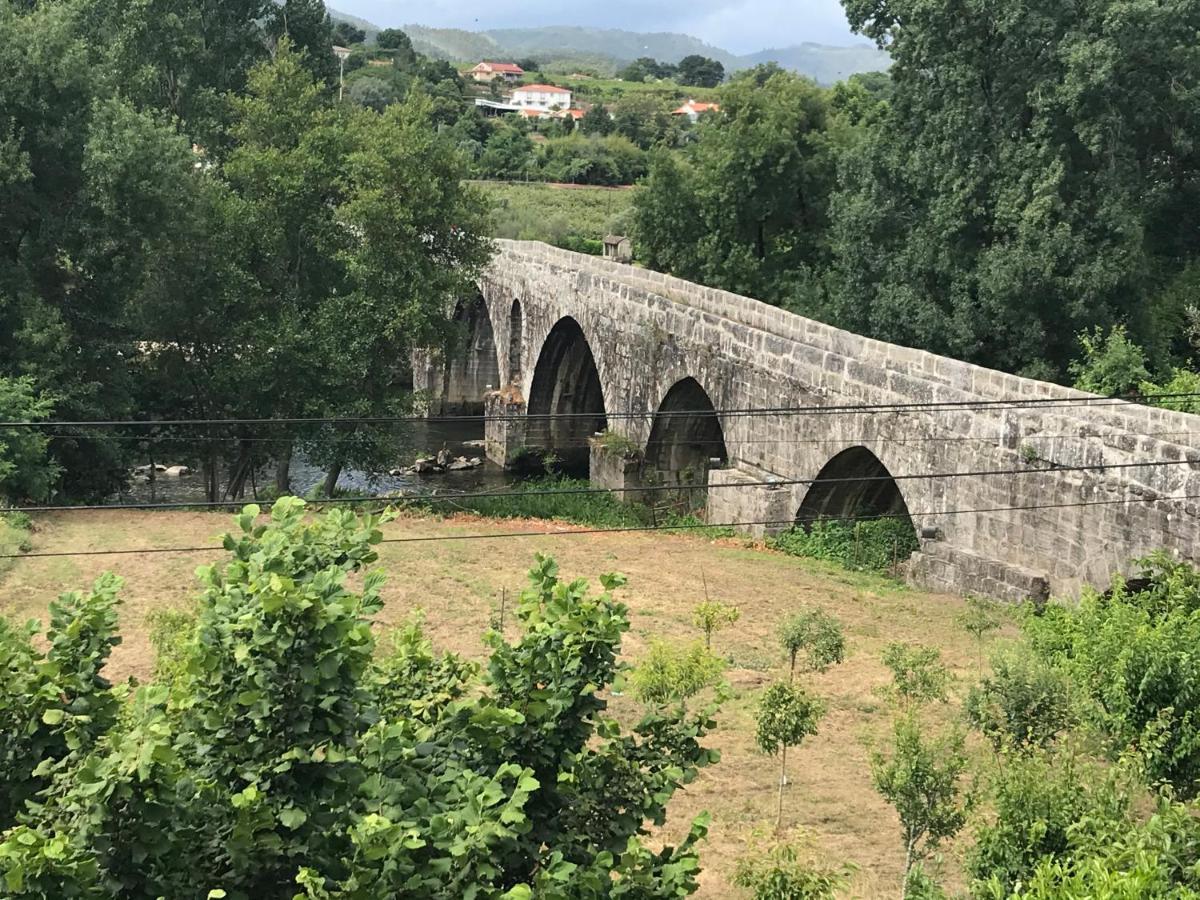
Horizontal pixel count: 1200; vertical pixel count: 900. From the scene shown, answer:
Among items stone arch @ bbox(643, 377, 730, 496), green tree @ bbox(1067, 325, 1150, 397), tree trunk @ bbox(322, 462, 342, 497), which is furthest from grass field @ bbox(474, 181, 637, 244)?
green tree @ bbox(1067, 325, 1150, 397)

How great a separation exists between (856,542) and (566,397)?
18.5 m

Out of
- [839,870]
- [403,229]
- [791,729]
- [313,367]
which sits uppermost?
[403,229]

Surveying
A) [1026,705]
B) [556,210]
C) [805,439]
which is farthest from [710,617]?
[556,210]

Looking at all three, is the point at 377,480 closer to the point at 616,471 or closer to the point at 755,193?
the point at 616,471

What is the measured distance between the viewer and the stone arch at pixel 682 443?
26.6 m

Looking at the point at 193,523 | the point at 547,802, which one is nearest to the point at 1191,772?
the point at 547,802

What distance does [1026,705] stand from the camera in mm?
9688

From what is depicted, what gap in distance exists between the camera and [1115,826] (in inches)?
273

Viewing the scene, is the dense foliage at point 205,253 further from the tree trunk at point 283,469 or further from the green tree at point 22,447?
the tree trunk at point 283,469

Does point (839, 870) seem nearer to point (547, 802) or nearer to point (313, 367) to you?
point (547, 802)

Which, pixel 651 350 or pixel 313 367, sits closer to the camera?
pixel 313 367

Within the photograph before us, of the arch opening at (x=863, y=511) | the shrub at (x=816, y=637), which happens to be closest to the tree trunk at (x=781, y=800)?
the shrub at (x=816, y=637)

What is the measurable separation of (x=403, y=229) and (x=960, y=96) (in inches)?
482

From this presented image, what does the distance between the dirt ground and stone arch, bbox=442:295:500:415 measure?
21.9 metres
